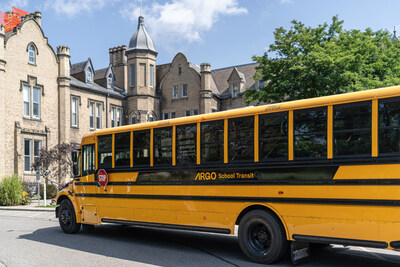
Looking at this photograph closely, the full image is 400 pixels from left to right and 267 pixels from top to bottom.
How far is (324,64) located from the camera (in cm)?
2288

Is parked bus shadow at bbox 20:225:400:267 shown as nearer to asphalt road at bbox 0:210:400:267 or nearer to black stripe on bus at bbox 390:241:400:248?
asphalt road at bbox 0:210:400:267

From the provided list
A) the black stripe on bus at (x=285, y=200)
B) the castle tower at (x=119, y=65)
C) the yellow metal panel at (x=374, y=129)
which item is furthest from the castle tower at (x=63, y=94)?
the yellow metal panel at (x=374, y=129)

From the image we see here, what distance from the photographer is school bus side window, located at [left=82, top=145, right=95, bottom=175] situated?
1208 centimetres

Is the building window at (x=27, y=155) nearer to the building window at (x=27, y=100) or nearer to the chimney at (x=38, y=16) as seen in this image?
the building window at (x=27, y=100)

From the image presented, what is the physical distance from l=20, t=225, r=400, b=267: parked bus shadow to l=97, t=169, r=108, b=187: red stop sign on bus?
149 centimetres

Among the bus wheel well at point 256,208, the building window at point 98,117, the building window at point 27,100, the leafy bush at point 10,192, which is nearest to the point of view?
the bus wheel well at point 256,208

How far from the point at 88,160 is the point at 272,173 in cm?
616

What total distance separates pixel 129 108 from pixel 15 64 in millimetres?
13701

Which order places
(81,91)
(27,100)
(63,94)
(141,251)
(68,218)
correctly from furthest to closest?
1. (81,91)
2. (63,94)
3. (27,100)
4. (68,218)
5. (141,251)

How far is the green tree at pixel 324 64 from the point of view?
23.0 metres

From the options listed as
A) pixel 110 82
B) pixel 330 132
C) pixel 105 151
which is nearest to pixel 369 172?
pixel 330 132

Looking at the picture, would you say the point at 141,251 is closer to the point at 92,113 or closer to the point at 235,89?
the point at 92,113

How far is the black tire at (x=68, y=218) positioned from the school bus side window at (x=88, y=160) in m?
1.18

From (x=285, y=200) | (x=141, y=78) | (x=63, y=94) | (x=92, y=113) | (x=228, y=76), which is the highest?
(x=228, y=76)
